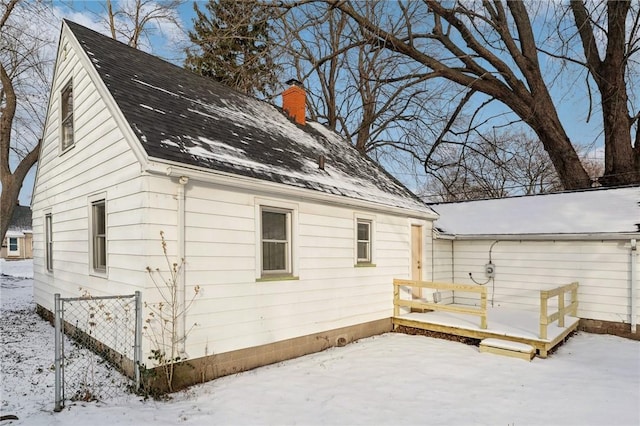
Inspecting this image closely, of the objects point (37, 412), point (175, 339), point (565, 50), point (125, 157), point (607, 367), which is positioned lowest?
point (607, 367)

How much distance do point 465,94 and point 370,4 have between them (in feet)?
18.1

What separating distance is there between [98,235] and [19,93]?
50.6 feet

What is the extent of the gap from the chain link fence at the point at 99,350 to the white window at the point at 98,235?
0.67 m

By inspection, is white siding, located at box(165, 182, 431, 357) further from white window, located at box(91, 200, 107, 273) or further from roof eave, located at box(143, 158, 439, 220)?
white window, located at box(91, 200, 107, 273)

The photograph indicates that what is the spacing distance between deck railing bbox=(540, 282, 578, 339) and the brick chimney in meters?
7.48

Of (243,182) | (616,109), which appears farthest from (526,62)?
(243,182)

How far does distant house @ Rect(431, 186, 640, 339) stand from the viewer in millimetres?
8484

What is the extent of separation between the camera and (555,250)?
9508 millimetres

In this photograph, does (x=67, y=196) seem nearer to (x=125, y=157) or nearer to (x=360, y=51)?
(x=125, y=157)

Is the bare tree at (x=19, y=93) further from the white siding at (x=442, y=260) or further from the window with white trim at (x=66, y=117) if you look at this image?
the white siding at (x=442, y=260)

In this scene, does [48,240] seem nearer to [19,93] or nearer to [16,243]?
[19,93]

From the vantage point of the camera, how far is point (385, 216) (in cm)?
898

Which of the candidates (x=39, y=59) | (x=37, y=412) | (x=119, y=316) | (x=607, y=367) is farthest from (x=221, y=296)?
(x=39, y=59)

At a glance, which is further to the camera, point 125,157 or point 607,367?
point 607,367
